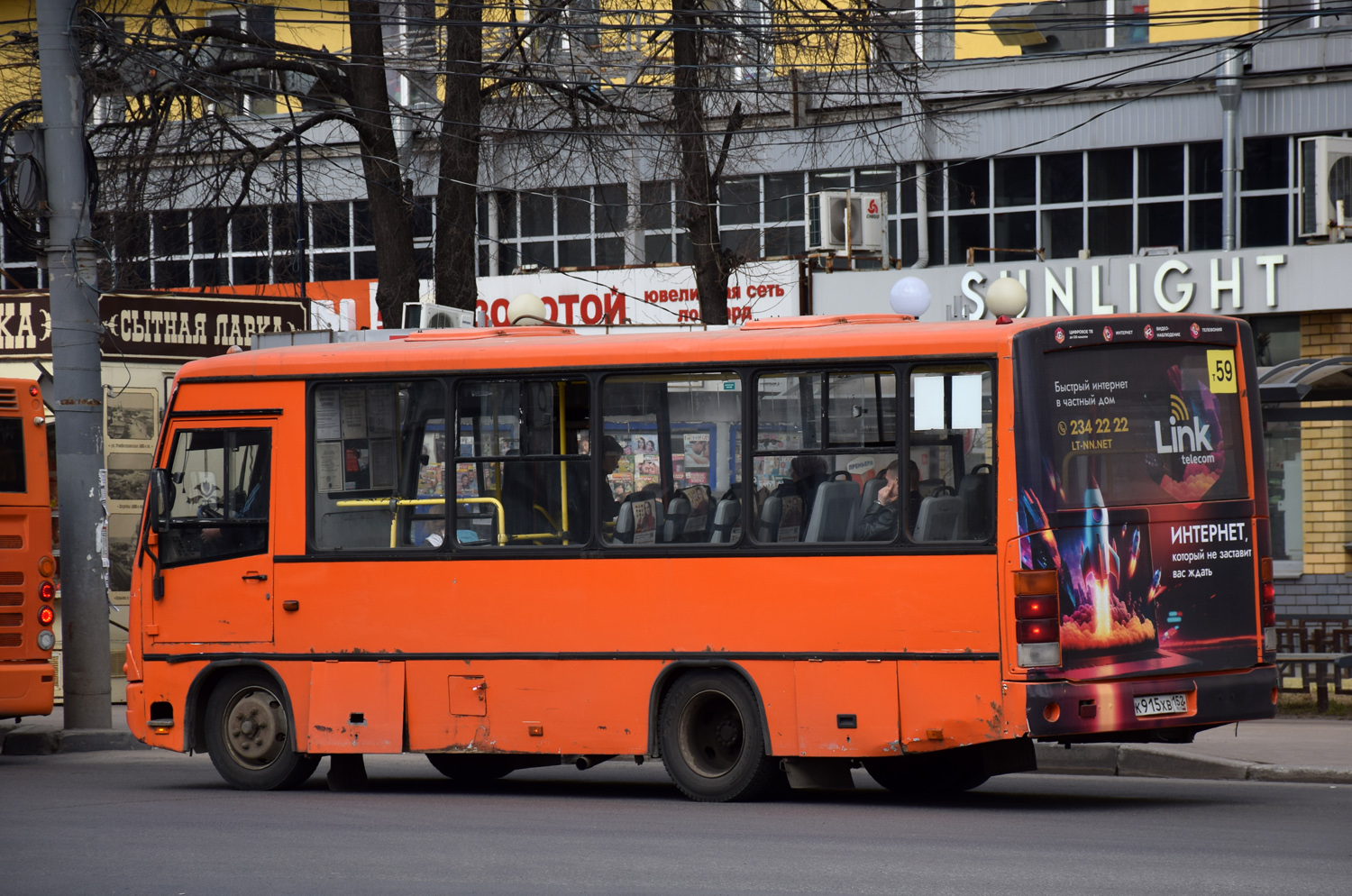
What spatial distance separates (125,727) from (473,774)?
4.98 meters

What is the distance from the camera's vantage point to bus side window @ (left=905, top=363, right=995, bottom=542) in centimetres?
992

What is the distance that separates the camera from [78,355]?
15.4 metres

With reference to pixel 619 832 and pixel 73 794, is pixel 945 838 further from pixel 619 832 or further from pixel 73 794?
pixel 73 794

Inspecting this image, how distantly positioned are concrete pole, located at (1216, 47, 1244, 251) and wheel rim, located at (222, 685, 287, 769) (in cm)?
1678

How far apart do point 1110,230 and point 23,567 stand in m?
16.6

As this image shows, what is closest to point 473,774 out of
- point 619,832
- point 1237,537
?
point 619,832

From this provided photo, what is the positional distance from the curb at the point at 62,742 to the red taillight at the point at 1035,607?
8258 mm

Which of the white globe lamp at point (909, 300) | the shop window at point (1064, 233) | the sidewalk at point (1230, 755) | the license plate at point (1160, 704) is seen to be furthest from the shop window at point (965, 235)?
the license plate at point (1160, 704)

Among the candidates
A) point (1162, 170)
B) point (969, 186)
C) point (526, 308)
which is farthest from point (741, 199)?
point (526, 308)

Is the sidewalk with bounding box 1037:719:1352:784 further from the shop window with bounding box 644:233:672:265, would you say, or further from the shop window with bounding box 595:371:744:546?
the shop window with bounding box 644:233:672:265

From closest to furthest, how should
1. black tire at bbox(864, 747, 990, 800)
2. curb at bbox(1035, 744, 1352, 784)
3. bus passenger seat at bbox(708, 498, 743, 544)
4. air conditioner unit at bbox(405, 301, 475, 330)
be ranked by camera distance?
bus passenger seat at bbox(708, 498, 743, 544)
black tire at bbox(864, 747, 990, 800)
curb at bbox(1035, 744, 1352, 784)
air conditioner unit at bbox(405, 301, 475, 330)

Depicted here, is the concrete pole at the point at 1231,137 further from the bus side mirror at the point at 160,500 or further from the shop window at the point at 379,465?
the bus side mirror at the point at 160,500

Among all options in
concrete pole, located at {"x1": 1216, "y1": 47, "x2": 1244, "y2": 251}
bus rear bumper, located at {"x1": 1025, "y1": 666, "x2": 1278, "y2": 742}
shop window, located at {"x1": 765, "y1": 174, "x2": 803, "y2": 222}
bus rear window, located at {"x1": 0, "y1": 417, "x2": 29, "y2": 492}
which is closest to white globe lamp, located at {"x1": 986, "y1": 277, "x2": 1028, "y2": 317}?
bus rear bumper, located at {"x1": 1025, "y1": 666, "x2": 1278, "y2": 742}

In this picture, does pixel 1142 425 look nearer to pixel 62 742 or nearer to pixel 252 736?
pixel 252 736
